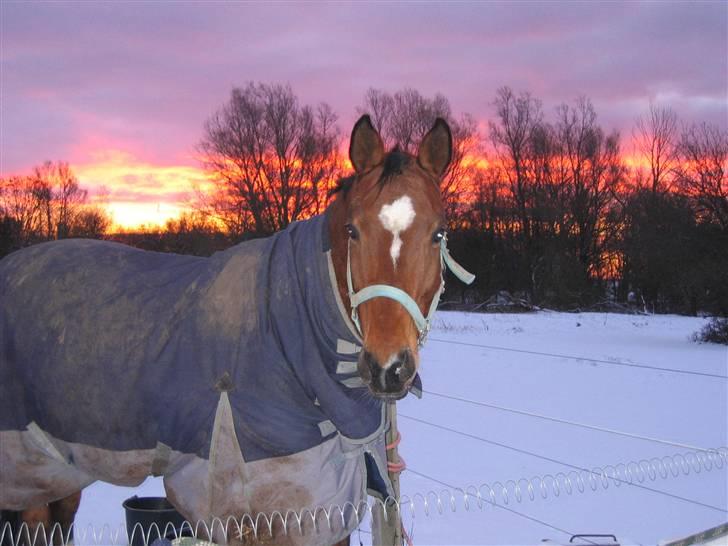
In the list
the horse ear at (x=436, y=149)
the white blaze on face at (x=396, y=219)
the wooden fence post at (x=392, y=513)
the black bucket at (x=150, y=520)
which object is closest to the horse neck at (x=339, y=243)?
the white blaze on face at (x=396, y=219)

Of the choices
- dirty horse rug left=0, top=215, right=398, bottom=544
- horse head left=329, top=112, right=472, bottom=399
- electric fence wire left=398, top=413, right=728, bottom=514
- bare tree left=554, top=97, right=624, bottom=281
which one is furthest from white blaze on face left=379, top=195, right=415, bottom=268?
bare tree left=554, top=97, right=624, bottom=281

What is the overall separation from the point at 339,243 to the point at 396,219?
0.33 meters

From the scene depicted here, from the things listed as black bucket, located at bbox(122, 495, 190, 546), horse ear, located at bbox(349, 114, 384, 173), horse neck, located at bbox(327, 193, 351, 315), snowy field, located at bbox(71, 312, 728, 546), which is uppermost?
horse ear, located at bbox(349, 114, 384, 173)

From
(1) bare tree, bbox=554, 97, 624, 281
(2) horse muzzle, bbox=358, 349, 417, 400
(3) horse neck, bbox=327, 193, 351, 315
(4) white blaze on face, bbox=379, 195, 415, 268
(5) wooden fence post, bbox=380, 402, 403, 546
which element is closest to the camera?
(2) horse muzzle, bbox=358, 349, 417, 400

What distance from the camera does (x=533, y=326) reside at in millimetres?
13617

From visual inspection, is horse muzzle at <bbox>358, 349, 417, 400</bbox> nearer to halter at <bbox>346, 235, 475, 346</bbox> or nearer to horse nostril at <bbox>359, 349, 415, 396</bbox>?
horse nostril at <bbox>359, 349, 415, 396</bbox>

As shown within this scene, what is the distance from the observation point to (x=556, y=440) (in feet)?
18.8

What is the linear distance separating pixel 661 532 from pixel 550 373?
4561 millimetres

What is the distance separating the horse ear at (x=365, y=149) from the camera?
2275mm

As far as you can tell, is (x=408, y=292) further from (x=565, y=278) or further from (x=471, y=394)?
(x=565, y=278)

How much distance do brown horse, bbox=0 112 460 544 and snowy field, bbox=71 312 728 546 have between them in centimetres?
142

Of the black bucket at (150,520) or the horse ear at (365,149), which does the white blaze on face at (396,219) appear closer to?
the horse ear at (365,149)

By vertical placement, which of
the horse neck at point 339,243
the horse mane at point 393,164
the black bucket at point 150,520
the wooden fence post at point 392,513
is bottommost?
the black bucket at point 150,520

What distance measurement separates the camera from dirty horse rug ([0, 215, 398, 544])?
7.32 feet
